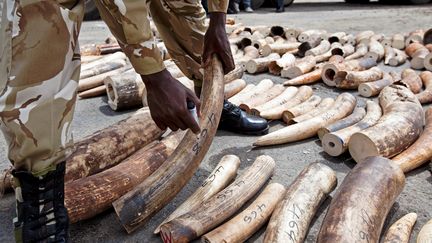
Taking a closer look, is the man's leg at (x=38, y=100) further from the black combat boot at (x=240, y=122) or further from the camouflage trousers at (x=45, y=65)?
the black combat boot at (x=240, y=122)

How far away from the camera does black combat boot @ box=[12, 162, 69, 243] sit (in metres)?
1.70

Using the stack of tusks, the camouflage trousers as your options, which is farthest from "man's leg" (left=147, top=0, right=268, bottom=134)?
the camouflage trousers

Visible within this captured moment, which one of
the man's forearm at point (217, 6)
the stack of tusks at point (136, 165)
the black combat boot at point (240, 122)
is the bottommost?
the black combat boot at point (240, 122)

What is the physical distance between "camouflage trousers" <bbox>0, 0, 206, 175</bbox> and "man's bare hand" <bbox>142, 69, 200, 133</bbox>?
5cm

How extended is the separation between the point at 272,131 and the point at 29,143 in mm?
2016

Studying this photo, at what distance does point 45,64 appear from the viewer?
1639 millimetres

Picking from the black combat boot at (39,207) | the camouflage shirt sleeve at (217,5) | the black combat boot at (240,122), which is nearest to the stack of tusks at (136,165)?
the black combat boot at (39,207)

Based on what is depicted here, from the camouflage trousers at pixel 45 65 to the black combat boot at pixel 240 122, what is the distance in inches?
58.2

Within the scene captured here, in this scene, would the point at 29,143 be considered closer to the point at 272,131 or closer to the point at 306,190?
the point at 306,190

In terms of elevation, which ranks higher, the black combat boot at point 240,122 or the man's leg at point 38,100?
the man's leg at point 38,100

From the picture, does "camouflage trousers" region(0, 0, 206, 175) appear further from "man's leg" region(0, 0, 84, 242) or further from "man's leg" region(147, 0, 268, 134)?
"man's leg" region(147, 0, 268, 134)

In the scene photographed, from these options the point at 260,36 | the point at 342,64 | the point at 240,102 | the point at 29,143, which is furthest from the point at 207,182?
the point at 260,36

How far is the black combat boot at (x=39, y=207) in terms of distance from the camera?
170 centimetres

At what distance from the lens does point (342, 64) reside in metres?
4.43
